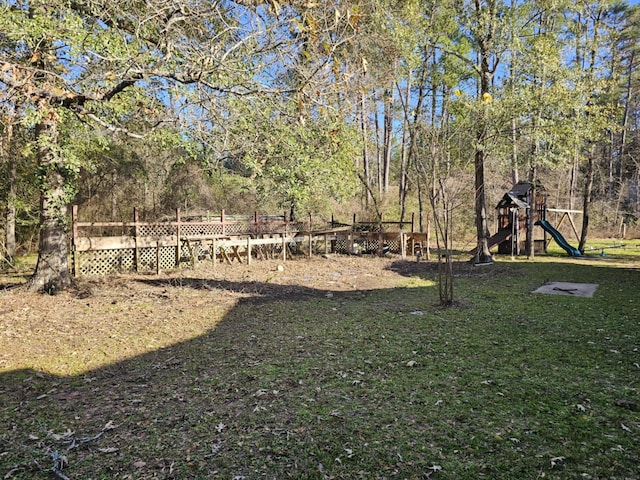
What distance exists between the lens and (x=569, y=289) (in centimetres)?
809

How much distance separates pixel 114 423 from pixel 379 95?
16430 millimetres

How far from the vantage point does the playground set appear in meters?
15.5

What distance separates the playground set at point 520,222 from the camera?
15.5 m

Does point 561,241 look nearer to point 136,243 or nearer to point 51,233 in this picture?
point 136,243

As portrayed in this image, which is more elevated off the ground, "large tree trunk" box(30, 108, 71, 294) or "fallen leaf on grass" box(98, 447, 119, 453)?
"large tree trunk" box(30, 108, 71, 294)

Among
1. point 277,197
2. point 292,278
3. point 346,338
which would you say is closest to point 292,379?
point 346,338

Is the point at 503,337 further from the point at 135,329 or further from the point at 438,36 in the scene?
the point at 438,36

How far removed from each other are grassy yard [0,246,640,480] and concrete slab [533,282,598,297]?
689mm

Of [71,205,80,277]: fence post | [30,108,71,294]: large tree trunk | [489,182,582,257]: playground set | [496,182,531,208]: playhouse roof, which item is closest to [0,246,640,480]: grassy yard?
[30,108,71,294]: large tree trunk

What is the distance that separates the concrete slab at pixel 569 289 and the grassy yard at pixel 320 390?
69 centimetres

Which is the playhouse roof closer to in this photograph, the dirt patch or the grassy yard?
the dirt patch

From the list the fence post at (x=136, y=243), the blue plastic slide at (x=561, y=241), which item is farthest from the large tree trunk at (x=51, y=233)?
the blue plastic slide at (x=561, y=241)

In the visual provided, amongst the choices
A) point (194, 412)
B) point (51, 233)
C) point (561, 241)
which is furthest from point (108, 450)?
point (561, 241)

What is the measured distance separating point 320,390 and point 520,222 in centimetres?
1685
